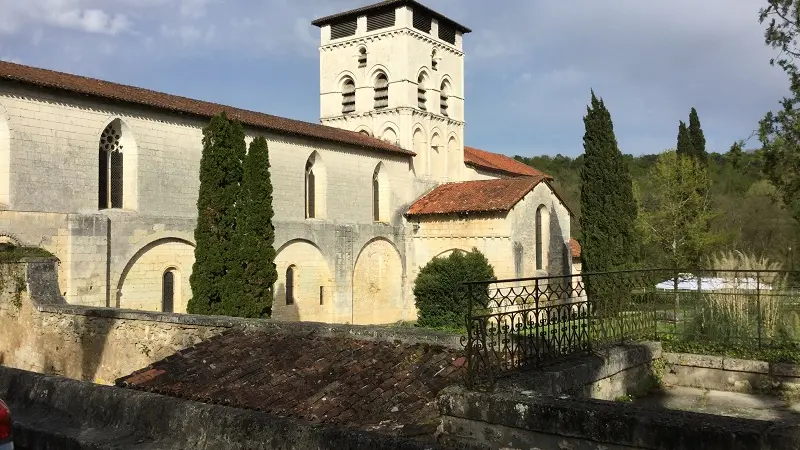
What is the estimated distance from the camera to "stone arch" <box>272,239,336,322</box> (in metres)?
21.9

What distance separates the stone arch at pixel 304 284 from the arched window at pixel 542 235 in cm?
860

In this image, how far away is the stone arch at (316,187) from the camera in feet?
77.6

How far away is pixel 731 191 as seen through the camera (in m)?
49.8

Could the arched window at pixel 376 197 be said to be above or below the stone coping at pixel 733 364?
above

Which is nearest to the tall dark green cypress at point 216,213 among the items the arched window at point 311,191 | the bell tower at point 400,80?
the arched window at point 311,191

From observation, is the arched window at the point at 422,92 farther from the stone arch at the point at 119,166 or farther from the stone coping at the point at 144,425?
the stone coping at the point at 144,425

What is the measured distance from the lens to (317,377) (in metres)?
7.29

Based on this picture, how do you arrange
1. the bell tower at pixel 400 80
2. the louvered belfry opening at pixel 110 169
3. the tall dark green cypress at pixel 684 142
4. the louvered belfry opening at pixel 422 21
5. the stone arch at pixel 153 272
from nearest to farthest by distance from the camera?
the stone arch at pixel 153 272
the louvered belfry opening at pixel 110 169
the bell tower at pixel 400 80
the louvered belfry opening at pixel 422 21
the tall dark green cypress at pixel 684 142

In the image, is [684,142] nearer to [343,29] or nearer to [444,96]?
[444,96]

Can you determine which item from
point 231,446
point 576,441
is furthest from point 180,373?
point 576,441

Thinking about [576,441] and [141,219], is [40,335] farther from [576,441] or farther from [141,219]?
[576,441]

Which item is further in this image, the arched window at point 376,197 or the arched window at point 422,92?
the arched window at point 422,92

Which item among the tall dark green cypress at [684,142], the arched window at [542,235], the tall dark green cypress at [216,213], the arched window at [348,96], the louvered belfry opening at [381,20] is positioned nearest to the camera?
the tall dark green cypress at [216,213]

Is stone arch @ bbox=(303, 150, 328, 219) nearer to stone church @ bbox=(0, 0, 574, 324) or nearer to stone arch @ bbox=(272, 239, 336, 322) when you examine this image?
stone church @ bbox=(0, 0, 574, 324)
